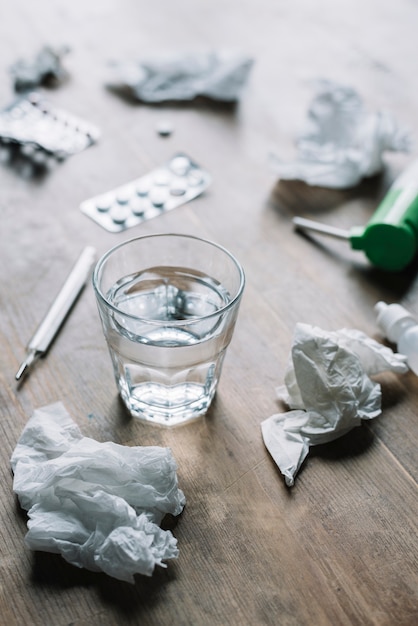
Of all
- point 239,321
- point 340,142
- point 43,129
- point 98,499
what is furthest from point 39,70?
point 98,499

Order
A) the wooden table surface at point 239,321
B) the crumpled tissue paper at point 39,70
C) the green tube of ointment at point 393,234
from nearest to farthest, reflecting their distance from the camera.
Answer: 1. the wooden table surface at point 239,321
2. the green tube of ointment at point 393,234
3. the crumpled tissue paper at point 39,70

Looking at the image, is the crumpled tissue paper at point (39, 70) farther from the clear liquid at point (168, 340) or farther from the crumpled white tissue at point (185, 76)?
the clear liquid at point (168, 340)

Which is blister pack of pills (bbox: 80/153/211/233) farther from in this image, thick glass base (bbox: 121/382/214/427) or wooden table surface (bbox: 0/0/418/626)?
thick glass base (bbox: 121/382/214/427)

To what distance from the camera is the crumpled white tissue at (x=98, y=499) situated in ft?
1.76

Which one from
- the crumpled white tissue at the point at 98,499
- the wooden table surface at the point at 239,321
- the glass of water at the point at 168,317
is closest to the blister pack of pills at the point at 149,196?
the wooden table surface at the point at 239,321

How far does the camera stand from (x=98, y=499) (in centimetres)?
56

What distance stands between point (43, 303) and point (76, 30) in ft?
2.56

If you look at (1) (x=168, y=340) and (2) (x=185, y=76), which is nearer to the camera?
(1) (x=168, y=340)

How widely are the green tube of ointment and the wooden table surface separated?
0.02m

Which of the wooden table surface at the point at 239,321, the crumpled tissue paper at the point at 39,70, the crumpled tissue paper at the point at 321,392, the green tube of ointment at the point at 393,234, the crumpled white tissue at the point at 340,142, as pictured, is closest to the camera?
the wooden table surface at the point at 239,321

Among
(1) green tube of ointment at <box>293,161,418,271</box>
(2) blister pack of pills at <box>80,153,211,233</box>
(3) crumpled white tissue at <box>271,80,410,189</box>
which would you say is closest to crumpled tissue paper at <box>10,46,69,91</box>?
(2) blister pack of pills at <box>80,153,211,233</box>

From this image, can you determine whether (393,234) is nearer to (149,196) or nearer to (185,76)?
(149,196)

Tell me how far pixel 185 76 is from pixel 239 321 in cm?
61

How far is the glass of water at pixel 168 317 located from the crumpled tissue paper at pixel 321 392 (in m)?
0.08
